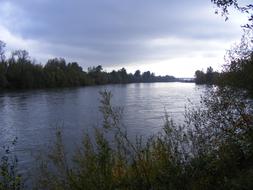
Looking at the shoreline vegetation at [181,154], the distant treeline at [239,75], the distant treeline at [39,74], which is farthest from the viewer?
the distant treeline at [39,74]

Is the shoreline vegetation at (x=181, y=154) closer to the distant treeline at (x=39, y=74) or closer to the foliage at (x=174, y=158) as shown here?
the foliage at (x=174, y=158)

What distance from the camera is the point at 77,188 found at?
8.27 metres

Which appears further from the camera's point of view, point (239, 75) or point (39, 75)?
point (39, 75)

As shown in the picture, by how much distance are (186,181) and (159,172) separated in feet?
2.47

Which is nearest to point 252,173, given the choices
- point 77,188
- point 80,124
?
point 77,188

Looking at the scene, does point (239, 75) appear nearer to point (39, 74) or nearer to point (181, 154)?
point (181, 154)

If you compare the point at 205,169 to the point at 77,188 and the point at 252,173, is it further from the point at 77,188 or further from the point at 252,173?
the point at 77,188

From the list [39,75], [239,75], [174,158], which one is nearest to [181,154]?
[174,158]

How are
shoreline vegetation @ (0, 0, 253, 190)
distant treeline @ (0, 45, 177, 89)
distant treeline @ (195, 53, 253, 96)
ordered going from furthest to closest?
distant treeline @ (0, 45, 177, 89), distant treeline @ (195, 53, 253, 96), shoreline vegetation @ (0, 0, 253, 190)

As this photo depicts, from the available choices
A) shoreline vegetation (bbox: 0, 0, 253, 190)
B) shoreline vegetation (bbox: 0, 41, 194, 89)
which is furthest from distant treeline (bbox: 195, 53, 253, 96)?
shoreline vegetation (bbox: 0, 41, 194, 89)

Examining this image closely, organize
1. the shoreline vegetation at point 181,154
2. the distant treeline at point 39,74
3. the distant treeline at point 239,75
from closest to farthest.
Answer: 1. the shoreline vegetation at point 181,154
2. the distant treeline at point 239,75
3. the distant treeline at point 39,74

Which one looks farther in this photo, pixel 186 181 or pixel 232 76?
pixel 232 76

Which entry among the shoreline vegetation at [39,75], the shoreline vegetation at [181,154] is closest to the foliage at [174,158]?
the shoreline vegetation at [181,154]

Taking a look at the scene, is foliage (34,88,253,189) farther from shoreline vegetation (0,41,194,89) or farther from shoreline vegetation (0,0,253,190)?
shoreline vegetation (0,41,194,89)
